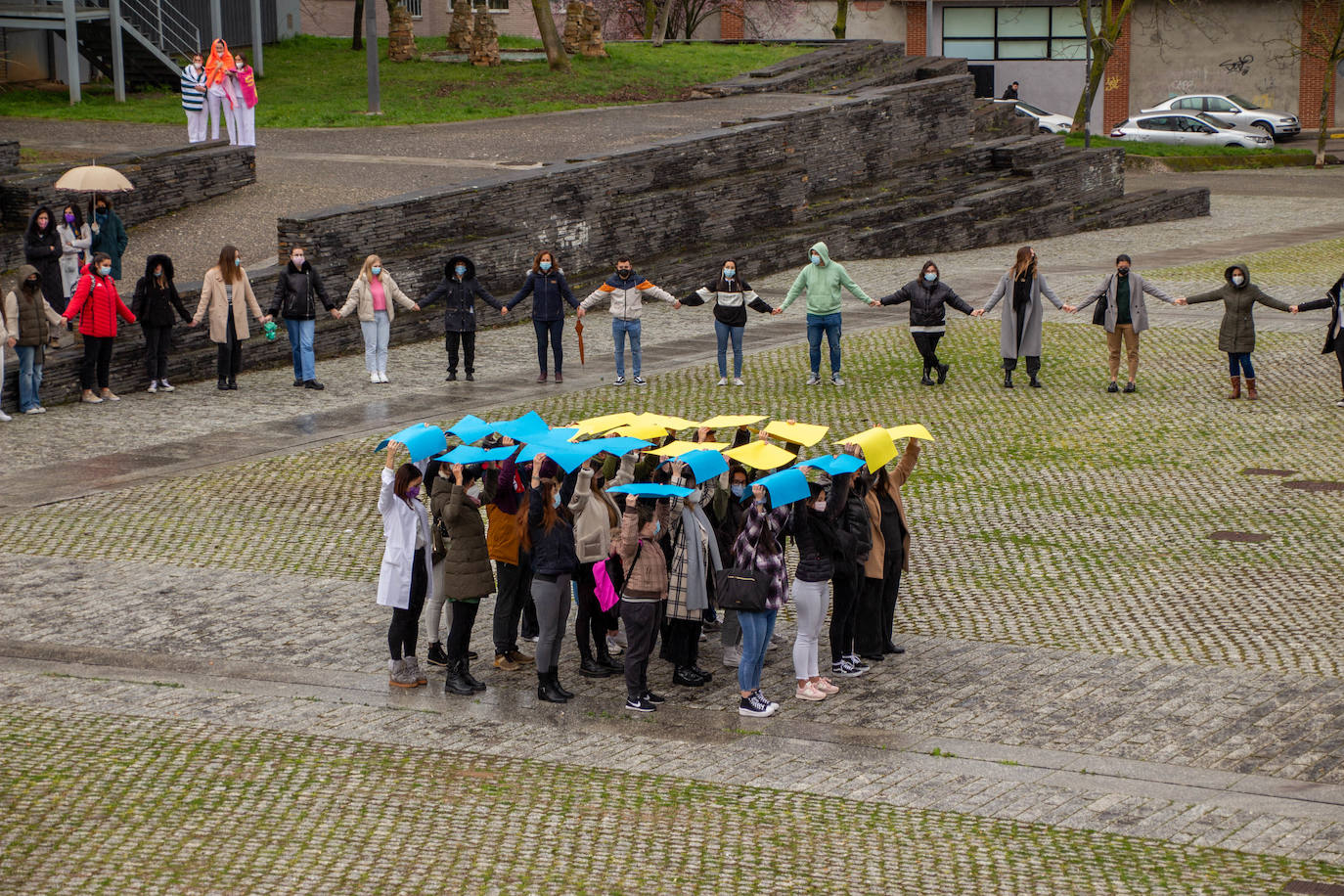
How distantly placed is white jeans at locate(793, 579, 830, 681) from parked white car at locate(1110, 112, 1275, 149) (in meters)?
38.7

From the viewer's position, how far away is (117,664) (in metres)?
10.8

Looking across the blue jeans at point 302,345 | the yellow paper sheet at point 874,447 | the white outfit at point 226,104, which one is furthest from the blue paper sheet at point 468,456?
the white outfit at point 226,104

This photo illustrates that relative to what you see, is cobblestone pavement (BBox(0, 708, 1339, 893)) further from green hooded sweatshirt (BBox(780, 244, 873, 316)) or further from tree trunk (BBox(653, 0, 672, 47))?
tree trunk (BBox(653, 0, 672, 47))

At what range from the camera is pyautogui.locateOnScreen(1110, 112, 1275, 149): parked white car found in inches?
1818

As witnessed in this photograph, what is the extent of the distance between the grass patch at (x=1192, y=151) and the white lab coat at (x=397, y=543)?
3523 cm

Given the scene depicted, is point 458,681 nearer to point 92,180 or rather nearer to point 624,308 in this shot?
point 624,308

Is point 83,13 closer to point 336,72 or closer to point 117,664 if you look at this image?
point 336,72

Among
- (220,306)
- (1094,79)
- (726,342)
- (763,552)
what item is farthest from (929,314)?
(1094,79)

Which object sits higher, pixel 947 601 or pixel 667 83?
pixel 667 83

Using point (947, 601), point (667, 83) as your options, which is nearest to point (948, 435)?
point (947, 601)

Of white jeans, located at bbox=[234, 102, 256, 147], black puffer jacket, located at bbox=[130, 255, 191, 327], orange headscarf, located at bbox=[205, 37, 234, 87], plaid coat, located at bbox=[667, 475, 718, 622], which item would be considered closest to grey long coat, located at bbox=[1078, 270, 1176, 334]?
plaid coat, located at bbox=[667, 475, 718, 622]

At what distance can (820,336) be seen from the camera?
1955 cm

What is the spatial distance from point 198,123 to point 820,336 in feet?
40.7

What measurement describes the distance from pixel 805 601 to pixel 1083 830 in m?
2.35
